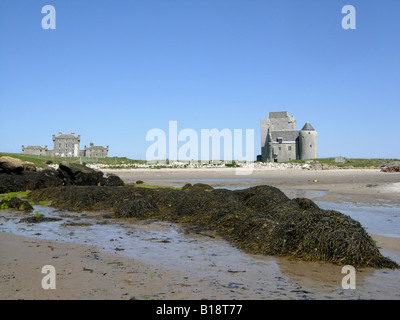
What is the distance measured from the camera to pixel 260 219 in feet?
27.1

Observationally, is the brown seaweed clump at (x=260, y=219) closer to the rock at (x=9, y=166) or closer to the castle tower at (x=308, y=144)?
the rock at (x=9, y=166)

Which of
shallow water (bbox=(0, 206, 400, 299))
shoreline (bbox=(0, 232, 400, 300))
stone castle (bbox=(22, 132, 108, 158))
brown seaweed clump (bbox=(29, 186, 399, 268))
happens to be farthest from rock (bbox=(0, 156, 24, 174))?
stone castle (bbox=(22, 132, 108, 158))

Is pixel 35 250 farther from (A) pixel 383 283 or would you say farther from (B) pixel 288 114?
(B) pixel 288 114

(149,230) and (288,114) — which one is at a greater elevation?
(288,114)

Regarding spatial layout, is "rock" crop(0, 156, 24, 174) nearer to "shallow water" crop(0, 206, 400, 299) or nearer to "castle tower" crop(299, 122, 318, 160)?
"shallow water" crop(0, 206, 400, 299)

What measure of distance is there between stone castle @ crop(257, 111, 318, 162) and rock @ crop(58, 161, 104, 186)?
5917cm

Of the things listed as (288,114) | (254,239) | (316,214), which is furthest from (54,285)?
(288,114)

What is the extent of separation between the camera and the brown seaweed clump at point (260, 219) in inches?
253

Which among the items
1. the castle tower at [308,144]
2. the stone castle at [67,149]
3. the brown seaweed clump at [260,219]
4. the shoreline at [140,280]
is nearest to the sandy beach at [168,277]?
the shoreline at [140,280]

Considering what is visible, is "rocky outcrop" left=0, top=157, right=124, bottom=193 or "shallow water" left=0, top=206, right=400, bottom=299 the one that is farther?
"rocky outcrop" left=0, top=157, right=124, bottom=193

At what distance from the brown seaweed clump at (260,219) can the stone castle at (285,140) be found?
63321 millimetres

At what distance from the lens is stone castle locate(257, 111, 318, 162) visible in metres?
74.2
